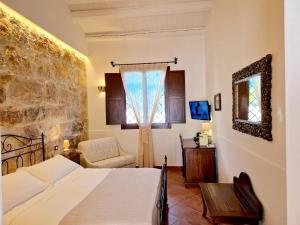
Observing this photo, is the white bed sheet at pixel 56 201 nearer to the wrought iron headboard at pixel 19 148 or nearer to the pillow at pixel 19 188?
the pillow at pixel 19 188

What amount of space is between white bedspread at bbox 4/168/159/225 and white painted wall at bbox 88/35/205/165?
7.05 ft

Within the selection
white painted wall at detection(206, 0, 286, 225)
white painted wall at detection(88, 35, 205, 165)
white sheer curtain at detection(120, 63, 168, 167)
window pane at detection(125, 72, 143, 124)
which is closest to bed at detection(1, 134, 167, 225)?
white painted wall at detection(206, 0, 286, 225)

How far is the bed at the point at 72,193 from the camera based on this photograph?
1636mm

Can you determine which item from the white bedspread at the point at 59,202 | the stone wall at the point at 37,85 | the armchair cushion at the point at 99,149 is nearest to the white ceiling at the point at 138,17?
the stone wall at the point at 37,85

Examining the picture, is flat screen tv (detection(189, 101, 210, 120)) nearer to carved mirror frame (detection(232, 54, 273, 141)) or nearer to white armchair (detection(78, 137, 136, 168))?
white armchair (detection(78, 137, 136, 168))

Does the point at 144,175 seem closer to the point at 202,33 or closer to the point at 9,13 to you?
the point at 9,13

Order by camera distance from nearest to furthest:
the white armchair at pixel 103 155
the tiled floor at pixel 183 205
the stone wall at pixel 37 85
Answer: the stone wall at pixel 37 85
the tiled floor at pixel 183 205
the white armchair at pixel 103 155

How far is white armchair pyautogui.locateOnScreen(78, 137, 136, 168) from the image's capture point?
3.89 metres

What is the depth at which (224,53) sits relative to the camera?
2836mm

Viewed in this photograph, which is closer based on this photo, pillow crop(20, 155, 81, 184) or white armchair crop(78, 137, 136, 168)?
pillow crop(20, 155, 81, 184)

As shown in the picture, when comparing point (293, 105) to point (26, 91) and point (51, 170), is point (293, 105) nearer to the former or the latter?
point (51, 170)

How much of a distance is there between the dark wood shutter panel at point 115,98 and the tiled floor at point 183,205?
1833 mm

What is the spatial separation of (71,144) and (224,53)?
3.18 meters

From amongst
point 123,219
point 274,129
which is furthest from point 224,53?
point 123,219
